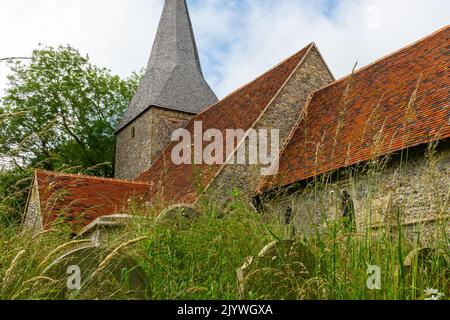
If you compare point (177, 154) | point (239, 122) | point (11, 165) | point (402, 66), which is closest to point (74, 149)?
point (177, 154)

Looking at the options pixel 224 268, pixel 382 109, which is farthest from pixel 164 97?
pixel 224 268

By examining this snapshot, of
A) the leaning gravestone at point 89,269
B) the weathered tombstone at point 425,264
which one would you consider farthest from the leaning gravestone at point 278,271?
the leaning gravestone at point 89,269

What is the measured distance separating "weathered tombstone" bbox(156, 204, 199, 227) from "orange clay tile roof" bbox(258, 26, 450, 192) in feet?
15.1

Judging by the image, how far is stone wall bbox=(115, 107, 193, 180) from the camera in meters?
19.4

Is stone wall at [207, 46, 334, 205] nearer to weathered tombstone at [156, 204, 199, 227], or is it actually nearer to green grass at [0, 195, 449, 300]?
weathered tombstone at [156, 204, 199, 227]

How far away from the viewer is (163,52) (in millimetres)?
22656

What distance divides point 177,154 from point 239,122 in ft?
13.3

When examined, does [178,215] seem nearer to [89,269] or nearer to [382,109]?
[89,269]

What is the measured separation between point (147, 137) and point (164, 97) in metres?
2.07

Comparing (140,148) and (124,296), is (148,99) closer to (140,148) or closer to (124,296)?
(140,148)

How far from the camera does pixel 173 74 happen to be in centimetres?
2134

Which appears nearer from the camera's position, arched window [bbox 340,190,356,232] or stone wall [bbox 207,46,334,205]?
arched window [bbox 340,190,356,232]

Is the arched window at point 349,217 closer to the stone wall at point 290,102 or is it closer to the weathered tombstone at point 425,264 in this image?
the weathered tombstone at point 425,264

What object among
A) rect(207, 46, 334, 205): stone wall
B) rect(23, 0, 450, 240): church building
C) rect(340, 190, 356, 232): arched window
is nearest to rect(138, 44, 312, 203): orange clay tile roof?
rect(23, 0, 450, 240): church building
